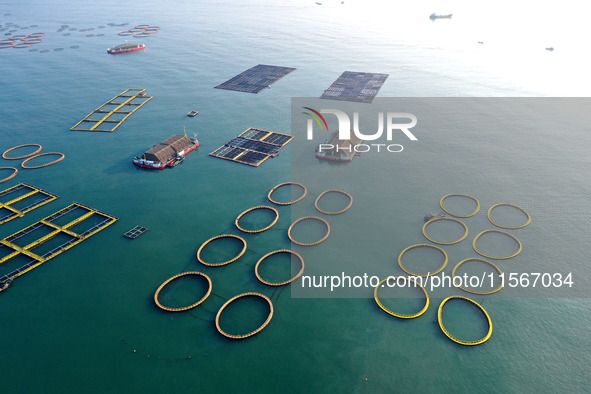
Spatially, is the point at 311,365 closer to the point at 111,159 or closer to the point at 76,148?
the point at 111,159

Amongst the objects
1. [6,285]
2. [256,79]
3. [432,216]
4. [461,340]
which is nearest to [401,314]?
[461,340]

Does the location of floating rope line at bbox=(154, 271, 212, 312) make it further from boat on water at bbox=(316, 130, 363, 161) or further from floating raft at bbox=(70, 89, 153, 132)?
floating raft at bbox=(70, 89, 153, 132)

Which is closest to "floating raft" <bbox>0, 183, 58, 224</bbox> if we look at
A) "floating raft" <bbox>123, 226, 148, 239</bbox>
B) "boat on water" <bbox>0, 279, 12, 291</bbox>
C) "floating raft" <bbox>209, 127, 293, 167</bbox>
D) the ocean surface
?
the ocean surface

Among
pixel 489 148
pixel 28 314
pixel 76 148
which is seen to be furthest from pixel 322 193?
pixel 76 148

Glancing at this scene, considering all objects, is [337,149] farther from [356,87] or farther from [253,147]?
[356,87]

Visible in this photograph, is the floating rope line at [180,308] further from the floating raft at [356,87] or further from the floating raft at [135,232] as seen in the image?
the floating raft at [356,87]

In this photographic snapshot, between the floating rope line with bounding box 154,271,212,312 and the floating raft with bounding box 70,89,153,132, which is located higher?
the floating raft with bounding box 70,89,153,132
